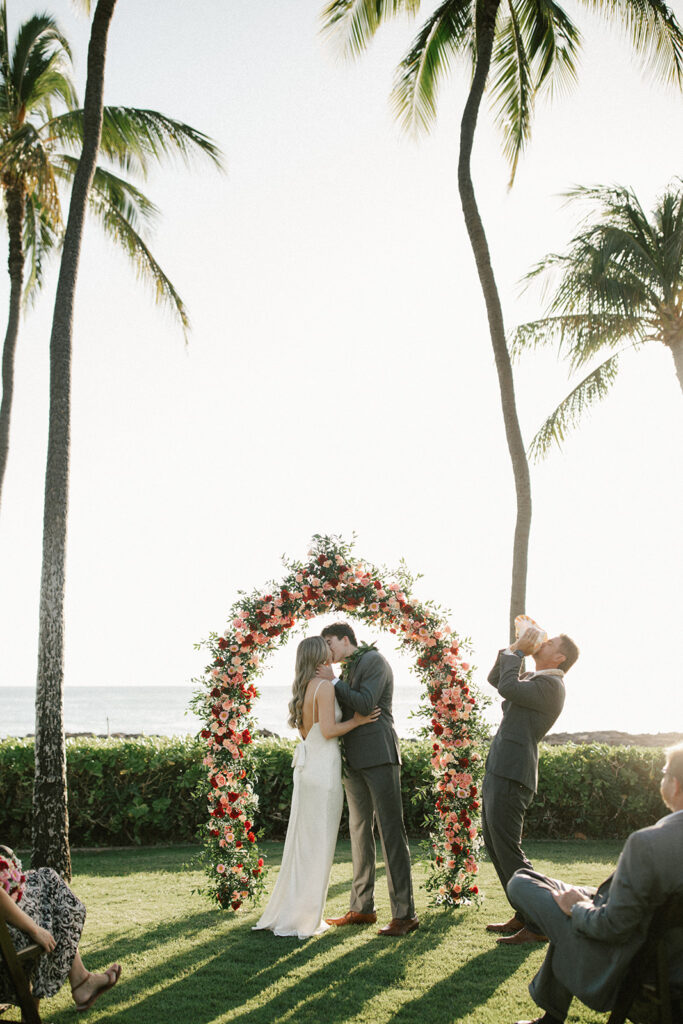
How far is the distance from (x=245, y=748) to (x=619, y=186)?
12.3m

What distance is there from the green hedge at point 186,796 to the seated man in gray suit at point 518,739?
4.93 meters

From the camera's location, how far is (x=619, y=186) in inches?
588

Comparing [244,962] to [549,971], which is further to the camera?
[244,962]

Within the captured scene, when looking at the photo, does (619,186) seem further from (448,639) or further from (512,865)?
(512,865)

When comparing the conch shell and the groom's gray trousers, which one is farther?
the groom's gray trousers

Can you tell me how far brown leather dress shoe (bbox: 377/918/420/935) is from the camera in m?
6.46

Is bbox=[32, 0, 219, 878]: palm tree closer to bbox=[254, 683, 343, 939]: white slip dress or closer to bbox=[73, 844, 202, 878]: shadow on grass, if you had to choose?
bbox=[73, 844, 202, 878]: shadow on grass

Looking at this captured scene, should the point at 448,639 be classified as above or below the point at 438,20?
below

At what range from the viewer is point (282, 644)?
321 inches

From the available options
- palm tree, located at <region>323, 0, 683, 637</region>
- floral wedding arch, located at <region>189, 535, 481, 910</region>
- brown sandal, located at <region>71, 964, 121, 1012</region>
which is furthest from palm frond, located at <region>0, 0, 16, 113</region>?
brown sandal, located at <region>71, 964, 121, 1012</region>

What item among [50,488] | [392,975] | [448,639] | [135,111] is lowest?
[392,975]

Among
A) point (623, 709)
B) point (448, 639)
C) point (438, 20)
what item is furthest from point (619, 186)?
point (623, 709)

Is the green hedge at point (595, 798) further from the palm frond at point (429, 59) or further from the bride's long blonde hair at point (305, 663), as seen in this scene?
the palm frond at point (429, 59)

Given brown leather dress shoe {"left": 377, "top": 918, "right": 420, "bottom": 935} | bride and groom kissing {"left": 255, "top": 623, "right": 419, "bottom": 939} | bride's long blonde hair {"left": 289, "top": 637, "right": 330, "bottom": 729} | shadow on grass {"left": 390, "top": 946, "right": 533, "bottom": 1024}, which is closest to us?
shadow on grass {"left": 390, "top": 946, "right": 533, "bottom": 1024}
